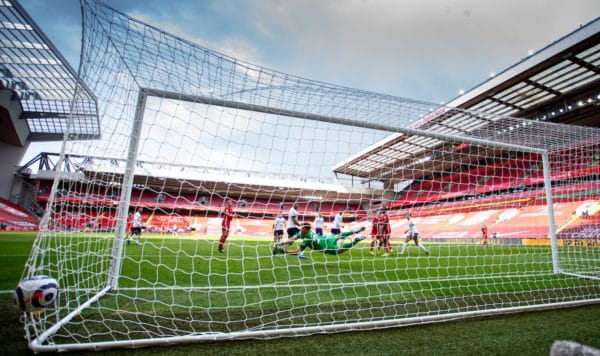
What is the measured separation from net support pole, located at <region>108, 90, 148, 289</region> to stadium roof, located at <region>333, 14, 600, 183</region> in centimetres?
369

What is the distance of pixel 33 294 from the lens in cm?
167

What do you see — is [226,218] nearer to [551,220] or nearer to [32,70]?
[551,220]

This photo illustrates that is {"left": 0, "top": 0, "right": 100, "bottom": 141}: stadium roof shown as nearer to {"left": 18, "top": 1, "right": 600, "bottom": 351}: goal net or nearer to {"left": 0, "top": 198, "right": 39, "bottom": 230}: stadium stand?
{"left": 0, "top": 198, "right": 39, "bottom": 230}: stadium stand

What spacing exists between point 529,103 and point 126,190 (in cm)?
1831

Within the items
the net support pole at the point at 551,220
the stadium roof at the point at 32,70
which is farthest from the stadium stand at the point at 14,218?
the net support pole at the point at 551,220

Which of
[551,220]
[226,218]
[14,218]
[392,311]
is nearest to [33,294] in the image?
[392,311]

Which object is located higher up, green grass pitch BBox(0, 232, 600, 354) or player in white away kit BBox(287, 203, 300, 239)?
player in white away kit BBox(287, 203, 300, 239)

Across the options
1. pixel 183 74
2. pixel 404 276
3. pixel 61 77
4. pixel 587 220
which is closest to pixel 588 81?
pixel 587 220

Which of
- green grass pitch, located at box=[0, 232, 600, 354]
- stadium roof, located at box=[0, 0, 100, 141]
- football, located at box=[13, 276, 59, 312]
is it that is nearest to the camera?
football, located at box=[13, 276, 59, 312]

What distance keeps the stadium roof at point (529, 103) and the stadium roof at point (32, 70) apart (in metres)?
9.47

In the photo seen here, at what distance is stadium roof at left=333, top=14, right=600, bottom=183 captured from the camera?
4.54 meters

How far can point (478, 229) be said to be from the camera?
1748 centimetres

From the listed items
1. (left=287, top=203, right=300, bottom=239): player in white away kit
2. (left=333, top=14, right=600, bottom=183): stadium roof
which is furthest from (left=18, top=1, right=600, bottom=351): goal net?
(left=287, top=203, right=300, bottom=239): player in white away kit

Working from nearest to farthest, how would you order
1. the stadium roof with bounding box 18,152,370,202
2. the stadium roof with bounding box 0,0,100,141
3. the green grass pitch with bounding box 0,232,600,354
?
the green grass pitch with bounding box 0,232,600,354
the stadium roof with bounding box 18,152,370,202
the stadium roof with bounding box 0,0,100,141
